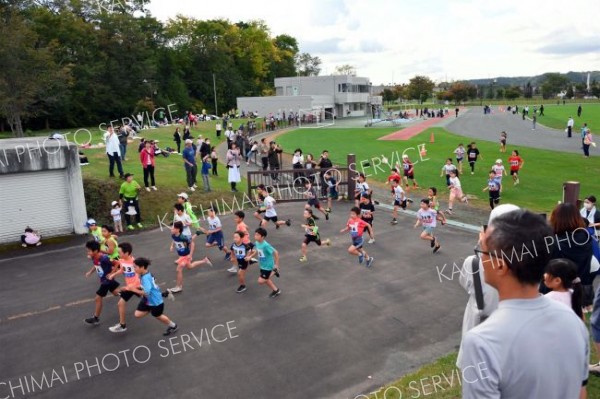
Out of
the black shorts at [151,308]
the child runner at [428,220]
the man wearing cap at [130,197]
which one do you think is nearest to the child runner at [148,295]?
the black shorts at [151,308]

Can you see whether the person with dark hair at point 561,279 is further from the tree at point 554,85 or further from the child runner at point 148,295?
the tree at point 554,85

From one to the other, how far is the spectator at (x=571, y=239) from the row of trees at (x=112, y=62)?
2082 cm

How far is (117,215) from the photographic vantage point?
548 inches

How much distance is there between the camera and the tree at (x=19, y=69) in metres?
29.0

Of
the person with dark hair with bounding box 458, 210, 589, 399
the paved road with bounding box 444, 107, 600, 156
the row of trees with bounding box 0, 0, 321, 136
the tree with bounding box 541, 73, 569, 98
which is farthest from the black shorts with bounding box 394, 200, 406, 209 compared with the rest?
the tree with bounding box 541, 73, 569, 98

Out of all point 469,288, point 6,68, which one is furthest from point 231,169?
point 6,68

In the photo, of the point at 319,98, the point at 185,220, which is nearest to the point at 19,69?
the point at 185,220

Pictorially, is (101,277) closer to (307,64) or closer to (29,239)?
(29,239)

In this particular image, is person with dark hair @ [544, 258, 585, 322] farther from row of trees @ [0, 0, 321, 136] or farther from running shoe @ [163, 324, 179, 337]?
row of trees @ [0, 0, 321, 136]

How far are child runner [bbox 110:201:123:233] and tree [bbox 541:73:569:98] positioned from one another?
438ft

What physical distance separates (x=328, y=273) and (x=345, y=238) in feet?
9.15

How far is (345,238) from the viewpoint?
13.3m

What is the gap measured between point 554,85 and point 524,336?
470 ft

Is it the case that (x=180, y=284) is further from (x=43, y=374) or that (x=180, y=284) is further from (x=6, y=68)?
(x=6, y=68)
